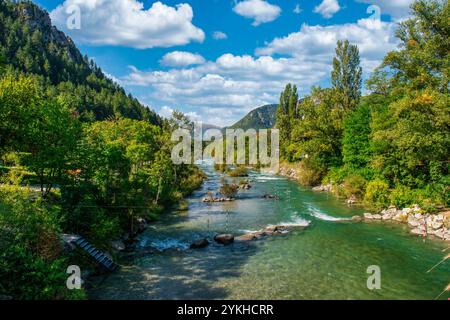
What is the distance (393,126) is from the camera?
35.5m

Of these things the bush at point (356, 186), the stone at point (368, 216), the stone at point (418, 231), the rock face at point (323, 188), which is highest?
the bush at point (356, 186)

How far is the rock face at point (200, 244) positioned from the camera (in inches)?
999

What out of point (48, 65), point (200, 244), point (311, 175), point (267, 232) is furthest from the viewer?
point (48, 65)

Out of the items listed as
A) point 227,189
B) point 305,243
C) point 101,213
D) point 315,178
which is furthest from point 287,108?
point 101,213

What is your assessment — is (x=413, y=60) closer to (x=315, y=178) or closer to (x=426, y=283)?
(x=426, y=283)

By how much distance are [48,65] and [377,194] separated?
145 metres

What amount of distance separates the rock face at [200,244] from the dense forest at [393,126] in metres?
18.0

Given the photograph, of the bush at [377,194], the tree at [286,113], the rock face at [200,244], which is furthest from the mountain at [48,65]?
the rock face at [200,244]

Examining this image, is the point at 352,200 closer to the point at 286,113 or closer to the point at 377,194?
the point at 377,194

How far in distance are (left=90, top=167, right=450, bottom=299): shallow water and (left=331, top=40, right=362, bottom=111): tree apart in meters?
33.8

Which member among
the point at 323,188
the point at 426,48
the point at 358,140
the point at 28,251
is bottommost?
the point at 323,188

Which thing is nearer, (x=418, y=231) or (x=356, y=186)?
(x=418, y=231)

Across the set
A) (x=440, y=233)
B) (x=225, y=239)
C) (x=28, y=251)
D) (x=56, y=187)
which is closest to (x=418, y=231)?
(x=440, y=233)

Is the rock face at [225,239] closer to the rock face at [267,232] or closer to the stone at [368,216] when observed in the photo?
the rock face at [267,232]
